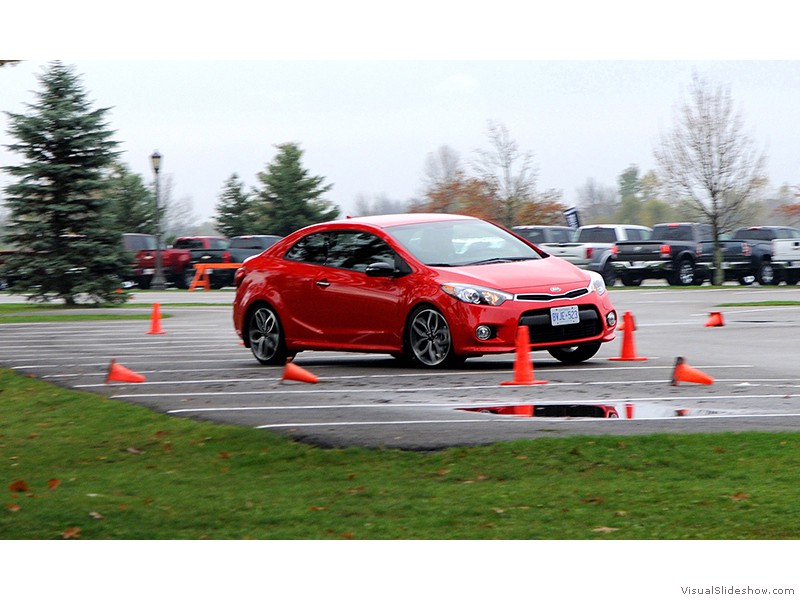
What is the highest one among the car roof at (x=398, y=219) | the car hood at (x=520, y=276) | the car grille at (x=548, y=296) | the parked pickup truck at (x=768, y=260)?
the car roof at (x=398, y=219)

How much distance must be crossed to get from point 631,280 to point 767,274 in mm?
3939

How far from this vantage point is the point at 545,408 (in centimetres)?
1031

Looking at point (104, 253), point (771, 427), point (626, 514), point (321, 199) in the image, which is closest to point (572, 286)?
point (771, 427)

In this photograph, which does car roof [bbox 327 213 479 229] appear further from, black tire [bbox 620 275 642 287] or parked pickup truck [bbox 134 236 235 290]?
parked pickup truck [bbox 134 236 235 290]

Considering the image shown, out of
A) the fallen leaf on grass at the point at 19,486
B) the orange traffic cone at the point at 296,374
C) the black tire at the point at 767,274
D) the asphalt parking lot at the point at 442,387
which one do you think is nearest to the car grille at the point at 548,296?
the asphalt parking lot at the point at 442,387

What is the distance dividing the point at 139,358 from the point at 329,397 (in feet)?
18.0

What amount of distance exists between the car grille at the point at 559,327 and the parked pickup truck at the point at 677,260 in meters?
26.0

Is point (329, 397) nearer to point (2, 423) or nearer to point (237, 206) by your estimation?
point (2, 423)

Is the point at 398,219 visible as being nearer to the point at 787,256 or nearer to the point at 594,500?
the point at 594,500

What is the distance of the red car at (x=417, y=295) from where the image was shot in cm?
1303

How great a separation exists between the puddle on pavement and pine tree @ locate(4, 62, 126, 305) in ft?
82.4

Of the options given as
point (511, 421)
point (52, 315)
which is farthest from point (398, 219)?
point (52, 315)

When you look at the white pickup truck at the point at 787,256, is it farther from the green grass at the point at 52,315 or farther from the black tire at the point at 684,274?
the green grass at the point at 52,315

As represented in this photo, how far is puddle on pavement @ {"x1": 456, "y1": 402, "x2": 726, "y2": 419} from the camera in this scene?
9.78 meters
